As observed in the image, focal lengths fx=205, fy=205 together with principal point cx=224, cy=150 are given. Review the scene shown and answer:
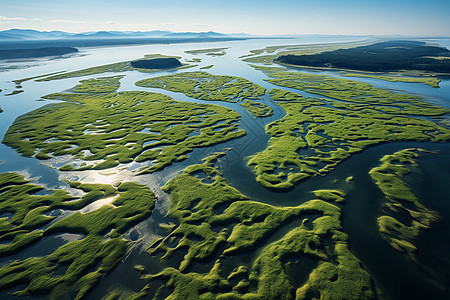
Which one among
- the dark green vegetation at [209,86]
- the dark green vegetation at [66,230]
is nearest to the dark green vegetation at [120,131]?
the dark green vegetation at [66,230]

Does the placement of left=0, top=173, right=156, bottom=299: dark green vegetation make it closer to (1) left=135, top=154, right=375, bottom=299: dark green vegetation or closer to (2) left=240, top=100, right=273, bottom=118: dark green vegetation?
(1) left=135, top=154, right=375, bottom=299: dark green vegetation

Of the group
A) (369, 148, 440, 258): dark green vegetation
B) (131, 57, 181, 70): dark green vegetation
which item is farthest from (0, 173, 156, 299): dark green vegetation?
(131, 57, 181, 70): dark green vegetation

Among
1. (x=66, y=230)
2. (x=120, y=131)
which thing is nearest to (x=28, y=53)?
(x=120, y=131)

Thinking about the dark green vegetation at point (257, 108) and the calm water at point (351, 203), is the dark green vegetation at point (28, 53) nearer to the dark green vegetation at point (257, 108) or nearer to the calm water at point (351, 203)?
the calm water at point (351, 203)

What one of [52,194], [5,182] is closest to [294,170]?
[52,194]

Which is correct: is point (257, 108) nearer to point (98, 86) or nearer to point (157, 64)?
point (98, 86)

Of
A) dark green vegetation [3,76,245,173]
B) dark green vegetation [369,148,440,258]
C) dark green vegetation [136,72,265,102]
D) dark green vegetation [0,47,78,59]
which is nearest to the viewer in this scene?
dark green vegetation [369,148,440,258]

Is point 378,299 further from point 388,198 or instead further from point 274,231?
point 388,198
